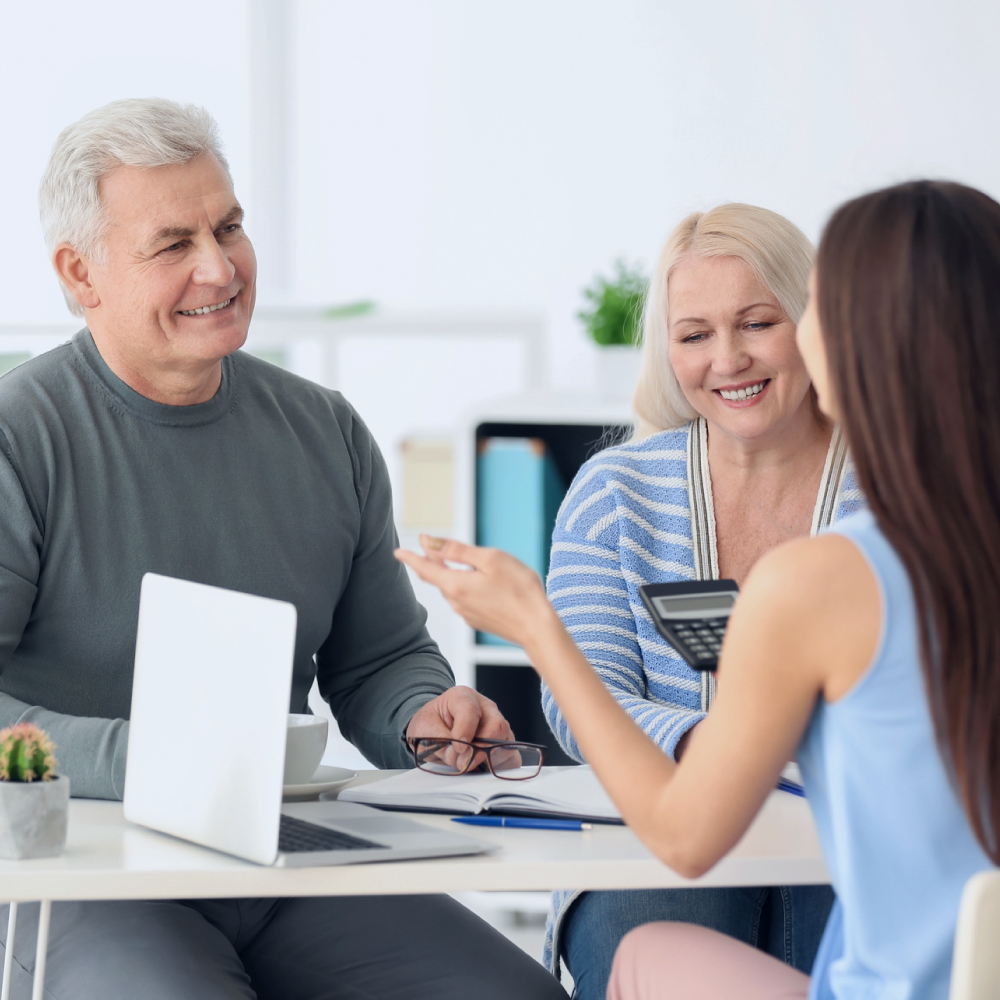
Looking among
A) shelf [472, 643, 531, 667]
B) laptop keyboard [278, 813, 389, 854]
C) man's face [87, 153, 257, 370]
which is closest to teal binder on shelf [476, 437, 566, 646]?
shelf [472, 643, 531, 667]

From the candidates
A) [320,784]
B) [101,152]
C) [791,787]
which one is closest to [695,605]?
[791,787]

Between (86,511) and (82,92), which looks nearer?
(86,511)

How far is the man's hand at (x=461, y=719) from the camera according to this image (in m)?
1.50

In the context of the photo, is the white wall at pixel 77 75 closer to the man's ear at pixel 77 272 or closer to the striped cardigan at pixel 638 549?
the man's ear at pixel 77 272

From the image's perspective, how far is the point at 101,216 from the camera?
167 centimetres

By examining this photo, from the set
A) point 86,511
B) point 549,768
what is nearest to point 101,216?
point 86,511

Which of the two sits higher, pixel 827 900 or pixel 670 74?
pixel 670 74

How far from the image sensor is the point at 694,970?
119cm

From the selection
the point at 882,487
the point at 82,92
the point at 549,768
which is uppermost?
the point at 82,92

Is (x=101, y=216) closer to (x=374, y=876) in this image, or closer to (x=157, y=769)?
(x=157, y=769)

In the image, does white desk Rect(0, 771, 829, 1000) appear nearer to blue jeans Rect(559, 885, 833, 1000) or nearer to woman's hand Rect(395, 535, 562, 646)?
woman's hand Rect(395, 535, 562, 646)

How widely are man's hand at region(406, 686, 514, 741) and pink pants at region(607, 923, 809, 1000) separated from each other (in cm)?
32

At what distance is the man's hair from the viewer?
64.7 inches

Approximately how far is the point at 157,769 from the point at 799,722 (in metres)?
0.61
